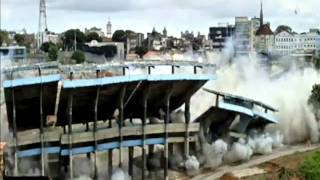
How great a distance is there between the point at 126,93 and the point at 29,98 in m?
5.15

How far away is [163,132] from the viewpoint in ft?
113

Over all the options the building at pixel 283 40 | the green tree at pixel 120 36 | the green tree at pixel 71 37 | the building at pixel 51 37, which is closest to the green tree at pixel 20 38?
the building at pixel 51 37

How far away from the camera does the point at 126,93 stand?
33.3 metres

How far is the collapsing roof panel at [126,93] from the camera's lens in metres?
31.1

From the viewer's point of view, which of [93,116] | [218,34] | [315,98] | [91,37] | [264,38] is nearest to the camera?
[93,116]

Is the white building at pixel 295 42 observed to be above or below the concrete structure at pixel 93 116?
above

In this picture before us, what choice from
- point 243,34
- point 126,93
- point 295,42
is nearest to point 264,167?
point 126,93

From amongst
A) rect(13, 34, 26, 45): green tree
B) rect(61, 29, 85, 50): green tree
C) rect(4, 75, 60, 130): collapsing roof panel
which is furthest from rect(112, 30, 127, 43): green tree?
rect(4, 75, 60, 130): collapsing roof panel

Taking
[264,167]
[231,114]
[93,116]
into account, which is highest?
[93,116]

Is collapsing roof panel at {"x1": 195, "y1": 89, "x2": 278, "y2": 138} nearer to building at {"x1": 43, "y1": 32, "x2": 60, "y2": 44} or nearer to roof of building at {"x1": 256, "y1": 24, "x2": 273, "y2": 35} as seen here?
building at {"x1": 43, "y1": 32, "x2": 60, "y2": 44}

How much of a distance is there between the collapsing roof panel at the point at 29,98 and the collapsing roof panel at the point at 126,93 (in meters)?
0.58

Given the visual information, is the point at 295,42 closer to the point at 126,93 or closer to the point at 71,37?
the point at 71,37

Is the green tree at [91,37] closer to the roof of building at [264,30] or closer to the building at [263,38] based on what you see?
the building at [263,38]

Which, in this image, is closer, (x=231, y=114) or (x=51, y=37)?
(x=231, y=114)
